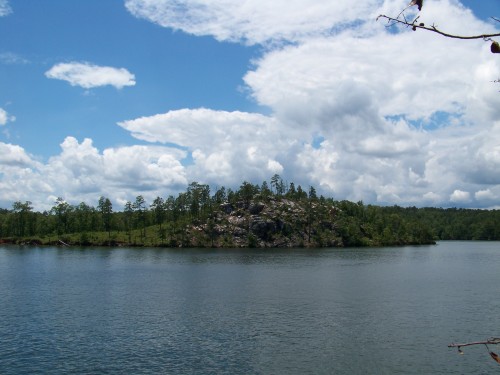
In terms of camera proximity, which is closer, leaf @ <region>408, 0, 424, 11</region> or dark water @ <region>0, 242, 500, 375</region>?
leaf @ <region>408, 0, 424, 11</region>

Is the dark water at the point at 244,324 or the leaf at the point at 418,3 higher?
the leaf at the point at 418,3

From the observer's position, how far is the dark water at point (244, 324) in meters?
42.2

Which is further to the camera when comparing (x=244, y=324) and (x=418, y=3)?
(x=244, y=324)

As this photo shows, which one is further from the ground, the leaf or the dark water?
the leaf

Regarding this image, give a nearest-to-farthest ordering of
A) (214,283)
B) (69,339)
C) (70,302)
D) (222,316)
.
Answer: (69,339)
(222,316)
(70,302)
(214,283)

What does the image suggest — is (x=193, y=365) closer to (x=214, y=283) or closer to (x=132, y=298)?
(x=132, y=298)

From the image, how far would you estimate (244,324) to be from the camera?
187 feet

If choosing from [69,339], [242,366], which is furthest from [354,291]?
[69,339]

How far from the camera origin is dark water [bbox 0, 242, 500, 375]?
1660 inches

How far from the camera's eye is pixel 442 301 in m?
74.1

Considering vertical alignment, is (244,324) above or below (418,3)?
below

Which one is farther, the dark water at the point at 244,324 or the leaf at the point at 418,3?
the dark water at the point at 244,324

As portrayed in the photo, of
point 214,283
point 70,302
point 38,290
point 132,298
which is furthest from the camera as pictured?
point 214,283

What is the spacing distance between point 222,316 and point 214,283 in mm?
34298
